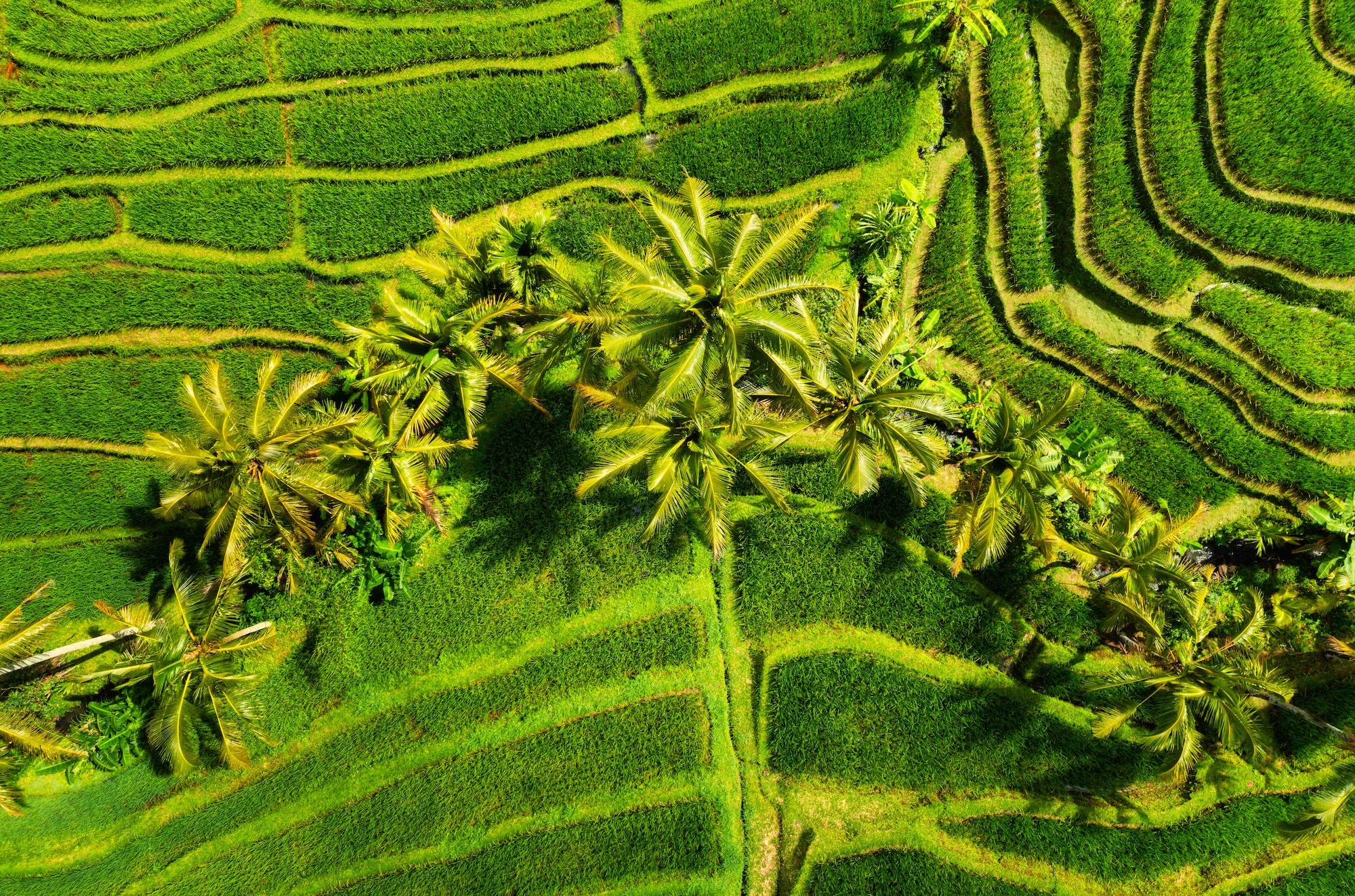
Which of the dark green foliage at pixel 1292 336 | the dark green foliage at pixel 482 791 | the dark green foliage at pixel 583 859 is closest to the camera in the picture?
the dark green foliage at pixel 583 859

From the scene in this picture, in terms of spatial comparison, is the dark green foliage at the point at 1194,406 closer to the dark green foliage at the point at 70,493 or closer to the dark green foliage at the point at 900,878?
the dark green foliage at the point at 900,878

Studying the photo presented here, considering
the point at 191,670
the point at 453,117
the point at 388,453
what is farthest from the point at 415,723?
the point at 453,117

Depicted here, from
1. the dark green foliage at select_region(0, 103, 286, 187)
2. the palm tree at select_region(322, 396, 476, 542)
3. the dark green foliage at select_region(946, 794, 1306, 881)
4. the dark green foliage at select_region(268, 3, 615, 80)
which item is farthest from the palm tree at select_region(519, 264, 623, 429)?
the dark green foliage at select_region(946, 794, 1306, 881)

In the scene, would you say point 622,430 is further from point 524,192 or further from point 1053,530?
point 1053,530

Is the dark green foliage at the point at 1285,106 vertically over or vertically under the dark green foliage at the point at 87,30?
under

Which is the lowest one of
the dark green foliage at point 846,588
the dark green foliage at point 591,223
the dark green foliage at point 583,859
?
the dark green foliage at point 583,859

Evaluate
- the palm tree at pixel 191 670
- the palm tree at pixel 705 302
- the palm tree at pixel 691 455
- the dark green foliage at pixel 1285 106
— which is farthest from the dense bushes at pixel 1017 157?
the palm tree at pixel 191 670

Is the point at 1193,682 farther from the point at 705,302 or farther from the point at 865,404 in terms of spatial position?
the point at 705,302
